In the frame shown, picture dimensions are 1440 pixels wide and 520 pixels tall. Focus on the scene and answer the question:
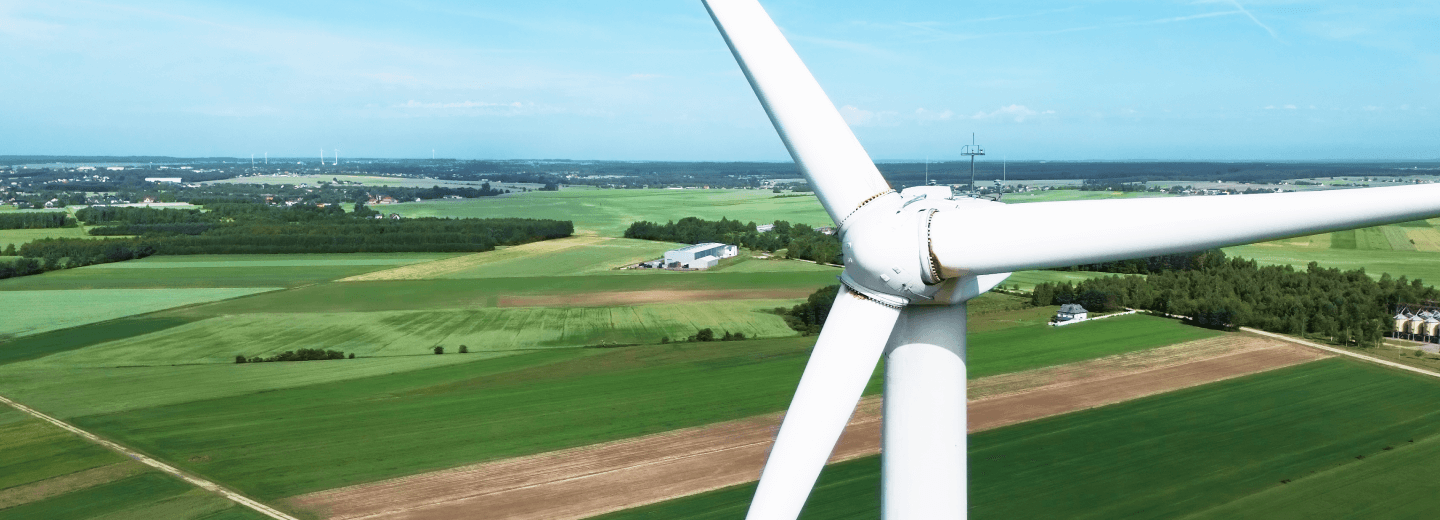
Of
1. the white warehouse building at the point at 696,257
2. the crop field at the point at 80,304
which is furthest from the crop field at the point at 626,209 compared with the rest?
the crop field at the point at 80,304

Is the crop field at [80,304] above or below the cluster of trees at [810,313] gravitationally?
below

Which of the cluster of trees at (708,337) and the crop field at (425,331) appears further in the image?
the cluster of trees at (708,337)

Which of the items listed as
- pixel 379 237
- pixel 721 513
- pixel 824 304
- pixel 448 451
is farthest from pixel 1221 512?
pixel 379 237

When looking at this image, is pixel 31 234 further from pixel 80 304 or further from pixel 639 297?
pixel 639 297

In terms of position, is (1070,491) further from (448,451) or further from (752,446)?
(448,451)

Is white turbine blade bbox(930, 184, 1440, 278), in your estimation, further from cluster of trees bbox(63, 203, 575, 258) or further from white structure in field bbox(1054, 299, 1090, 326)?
cluster of trees bbox(63, 203, 575, 258)

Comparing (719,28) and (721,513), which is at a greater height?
(719,28)

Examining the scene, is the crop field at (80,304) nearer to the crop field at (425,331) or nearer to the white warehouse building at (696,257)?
the crop field at (425,331)

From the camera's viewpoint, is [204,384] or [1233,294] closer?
[204,384]
